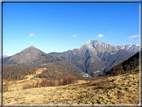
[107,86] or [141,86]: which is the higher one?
[141,86]

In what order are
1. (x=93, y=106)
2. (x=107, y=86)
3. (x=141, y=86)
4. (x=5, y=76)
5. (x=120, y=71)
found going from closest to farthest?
(x=93, y=106) < (x=141, y=86) < (x=107, y=86) < (x=120, y=71) < (x=5, y=76)

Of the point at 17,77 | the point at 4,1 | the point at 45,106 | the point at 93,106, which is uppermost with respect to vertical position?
the point at 4,1

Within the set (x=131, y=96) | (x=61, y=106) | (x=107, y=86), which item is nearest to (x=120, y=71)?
(x=107, y=86)

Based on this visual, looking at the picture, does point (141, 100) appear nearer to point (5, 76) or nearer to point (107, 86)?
point (107, 86)

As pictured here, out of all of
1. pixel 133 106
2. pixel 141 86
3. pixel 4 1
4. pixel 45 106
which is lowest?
pixel 45 106

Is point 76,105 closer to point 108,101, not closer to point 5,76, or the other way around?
point 108,101

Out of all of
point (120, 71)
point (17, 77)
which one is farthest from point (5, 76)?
point (120, 71)

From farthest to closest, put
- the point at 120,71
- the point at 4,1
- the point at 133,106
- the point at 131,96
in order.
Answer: the point at 120,71, the point at 131,96, the point at 133,106, the point at 4,1

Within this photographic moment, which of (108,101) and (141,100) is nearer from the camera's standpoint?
(141,100)

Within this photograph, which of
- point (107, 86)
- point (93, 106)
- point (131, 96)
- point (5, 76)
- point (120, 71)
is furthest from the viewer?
point (5, 76)
